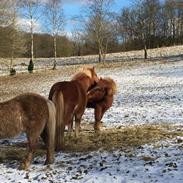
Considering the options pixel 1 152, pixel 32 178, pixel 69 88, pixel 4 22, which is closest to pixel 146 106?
pixel 69 88

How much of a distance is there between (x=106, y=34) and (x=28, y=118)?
43927 mm

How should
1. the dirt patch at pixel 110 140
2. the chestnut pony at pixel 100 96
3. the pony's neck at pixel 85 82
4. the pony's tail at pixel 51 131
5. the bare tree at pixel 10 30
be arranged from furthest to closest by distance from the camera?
the bare tree at pixel 10 30
the chestnut pony at pixel 100 96
the pony's neck at pixel 85 82
the dirt patch at pixel 110 140
the pony's tail at pixel 51 131

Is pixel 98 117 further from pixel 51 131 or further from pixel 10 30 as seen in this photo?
pixel 10 30

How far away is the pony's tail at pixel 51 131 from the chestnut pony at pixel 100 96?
316cm

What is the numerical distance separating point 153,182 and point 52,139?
7.35ft

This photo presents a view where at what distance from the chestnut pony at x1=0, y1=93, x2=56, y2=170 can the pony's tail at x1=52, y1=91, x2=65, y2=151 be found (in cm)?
65

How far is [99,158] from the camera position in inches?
307

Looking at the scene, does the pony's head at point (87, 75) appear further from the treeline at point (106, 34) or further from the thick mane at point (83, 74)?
the treeline at point (106, 34)

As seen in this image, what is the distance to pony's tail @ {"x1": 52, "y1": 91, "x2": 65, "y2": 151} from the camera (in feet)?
27.6

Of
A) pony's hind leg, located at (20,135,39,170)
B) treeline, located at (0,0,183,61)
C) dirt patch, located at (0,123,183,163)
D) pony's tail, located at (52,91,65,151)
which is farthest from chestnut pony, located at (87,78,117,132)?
treeline, located at (0,0,183,61)

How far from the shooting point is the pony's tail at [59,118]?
27.6 ft

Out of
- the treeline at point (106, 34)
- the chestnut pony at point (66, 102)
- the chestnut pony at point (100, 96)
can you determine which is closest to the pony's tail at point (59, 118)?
the chestnut pony at point (66, 102)

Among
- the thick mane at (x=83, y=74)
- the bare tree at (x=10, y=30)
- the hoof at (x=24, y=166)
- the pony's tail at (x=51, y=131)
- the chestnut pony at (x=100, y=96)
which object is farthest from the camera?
the bare tree at (x=10, y=30)

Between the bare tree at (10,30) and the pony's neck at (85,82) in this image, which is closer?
the pony's neck at (85,82)
